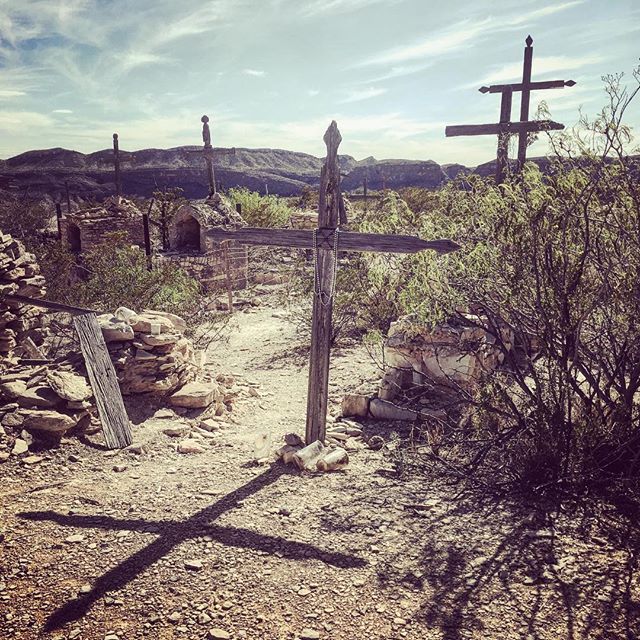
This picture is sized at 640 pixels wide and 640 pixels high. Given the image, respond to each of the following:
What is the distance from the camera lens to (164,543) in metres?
3.68

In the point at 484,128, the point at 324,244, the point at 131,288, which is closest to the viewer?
the point at 324,244

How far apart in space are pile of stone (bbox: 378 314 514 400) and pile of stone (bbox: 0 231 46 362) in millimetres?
4516

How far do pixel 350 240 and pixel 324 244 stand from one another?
263 mm

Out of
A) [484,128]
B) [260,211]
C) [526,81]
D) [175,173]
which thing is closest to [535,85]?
[526,81]

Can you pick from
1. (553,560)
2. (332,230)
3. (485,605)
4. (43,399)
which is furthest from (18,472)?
(553,560)

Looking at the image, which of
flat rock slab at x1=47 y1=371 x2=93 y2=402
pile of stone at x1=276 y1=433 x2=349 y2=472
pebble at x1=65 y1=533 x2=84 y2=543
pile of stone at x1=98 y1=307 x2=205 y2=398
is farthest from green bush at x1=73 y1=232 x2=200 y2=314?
pebble at x1=65 y1=533 x2=84 y2=543

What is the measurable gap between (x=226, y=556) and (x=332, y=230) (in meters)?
2.88

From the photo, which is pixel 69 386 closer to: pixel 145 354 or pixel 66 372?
pixel 66 372

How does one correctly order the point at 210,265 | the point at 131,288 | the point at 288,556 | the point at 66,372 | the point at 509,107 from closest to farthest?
the point at 288,556 → the point at 66,372 → the point at 509,107 → the point at 131,288 → the point at 210,265

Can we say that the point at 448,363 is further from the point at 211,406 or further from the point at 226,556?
the point at 226,556

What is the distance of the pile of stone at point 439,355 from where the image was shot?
616 centimetres

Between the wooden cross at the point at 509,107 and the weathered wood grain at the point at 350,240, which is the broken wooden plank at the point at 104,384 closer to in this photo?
the weathered wood grain at the point at 350,240

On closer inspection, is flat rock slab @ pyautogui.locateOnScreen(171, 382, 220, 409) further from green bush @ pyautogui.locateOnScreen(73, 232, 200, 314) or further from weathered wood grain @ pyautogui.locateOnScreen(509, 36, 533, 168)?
weathered wood grain @ pyautogui.locateOnScreen(509, 36, 533, 168)

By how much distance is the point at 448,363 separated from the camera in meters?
6.23
